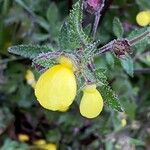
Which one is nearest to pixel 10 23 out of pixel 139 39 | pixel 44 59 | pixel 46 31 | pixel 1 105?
pixel 46 31

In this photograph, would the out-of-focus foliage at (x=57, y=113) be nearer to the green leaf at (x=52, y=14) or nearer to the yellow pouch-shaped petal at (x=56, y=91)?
the green leaf at (x=52, y=14)

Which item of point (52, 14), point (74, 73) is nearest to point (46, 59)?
point (74, 73)

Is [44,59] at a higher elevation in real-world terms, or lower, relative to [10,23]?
lower

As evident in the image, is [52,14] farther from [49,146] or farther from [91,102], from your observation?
[91,102]

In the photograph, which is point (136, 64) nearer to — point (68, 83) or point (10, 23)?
point (10, 23)

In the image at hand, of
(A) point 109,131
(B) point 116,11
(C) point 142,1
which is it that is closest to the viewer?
(C) point 142,1
